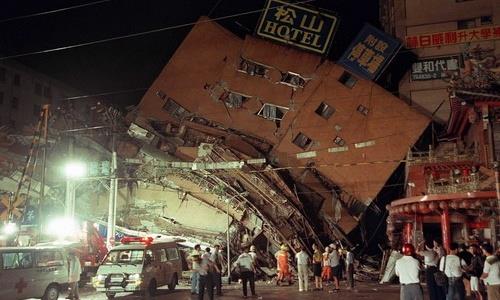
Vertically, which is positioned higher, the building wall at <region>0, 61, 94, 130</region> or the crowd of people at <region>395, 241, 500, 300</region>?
the building wall at <region>0, 61, 94, 130</region>

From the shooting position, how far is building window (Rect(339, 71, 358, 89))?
3053 cm

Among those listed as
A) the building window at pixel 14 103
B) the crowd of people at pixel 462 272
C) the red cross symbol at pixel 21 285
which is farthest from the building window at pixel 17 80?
the crowd of people at pixel 462 272

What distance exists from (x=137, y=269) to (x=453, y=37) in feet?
92.9

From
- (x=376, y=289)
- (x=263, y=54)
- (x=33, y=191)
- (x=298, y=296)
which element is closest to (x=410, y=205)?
(x=376, y=289)

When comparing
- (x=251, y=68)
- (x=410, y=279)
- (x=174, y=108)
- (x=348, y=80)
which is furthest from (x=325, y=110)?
(x=410, y=279)

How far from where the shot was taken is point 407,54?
34062 mm

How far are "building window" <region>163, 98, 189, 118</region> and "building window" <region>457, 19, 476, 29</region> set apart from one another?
21.3 metres

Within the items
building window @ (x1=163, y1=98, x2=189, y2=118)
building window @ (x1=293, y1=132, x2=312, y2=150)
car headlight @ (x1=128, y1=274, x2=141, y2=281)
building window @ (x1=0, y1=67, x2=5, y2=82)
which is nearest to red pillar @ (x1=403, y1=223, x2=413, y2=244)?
building window @ (x1=293, y1=132, x2=312, y2=150)

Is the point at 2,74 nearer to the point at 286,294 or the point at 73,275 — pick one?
the point at 73,275

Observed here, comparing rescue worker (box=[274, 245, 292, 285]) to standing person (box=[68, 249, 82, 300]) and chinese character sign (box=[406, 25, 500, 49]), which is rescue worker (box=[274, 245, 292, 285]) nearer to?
standing person (box=[68, 249, 82, 300])

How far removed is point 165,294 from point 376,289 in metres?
8.90

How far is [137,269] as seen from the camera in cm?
1706

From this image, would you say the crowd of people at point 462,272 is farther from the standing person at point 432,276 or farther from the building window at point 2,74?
the building window at point 2,74

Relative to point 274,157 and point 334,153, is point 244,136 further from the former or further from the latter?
point 334,153
